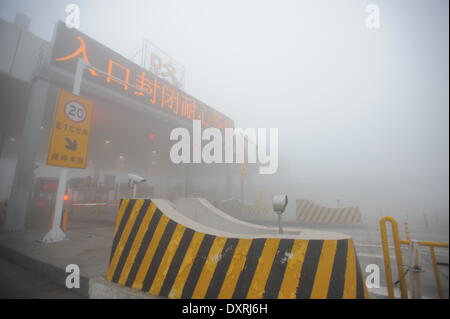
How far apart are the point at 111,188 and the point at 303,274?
714 inches

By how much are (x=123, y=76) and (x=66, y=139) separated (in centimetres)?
429

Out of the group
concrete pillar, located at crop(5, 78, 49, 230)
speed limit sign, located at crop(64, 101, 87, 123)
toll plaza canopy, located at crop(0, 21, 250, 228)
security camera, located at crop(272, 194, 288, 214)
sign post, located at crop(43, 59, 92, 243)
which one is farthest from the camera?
toll plaza canopy, located at crop(0, 21, 250, 228)

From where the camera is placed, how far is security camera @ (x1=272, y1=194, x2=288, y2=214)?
2.46 metres

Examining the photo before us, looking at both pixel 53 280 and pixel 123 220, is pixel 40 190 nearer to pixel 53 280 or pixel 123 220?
pixel 53 280

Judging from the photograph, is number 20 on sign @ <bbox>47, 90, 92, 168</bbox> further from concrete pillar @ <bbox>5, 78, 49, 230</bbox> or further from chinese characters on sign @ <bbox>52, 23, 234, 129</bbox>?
concrete pillar @ <bbox>5, 78, 49, 230</bbox>

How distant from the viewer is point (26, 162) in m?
7.64

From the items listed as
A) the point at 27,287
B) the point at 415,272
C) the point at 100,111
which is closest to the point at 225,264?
the point at 415,272

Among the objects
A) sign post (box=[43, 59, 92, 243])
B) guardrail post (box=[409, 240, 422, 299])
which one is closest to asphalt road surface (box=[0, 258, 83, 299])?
sign post (box=[43, 59, 92, 243])

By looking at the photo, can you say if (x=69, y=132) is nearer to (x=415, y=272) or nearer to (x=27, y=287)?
(x=27, y=287)

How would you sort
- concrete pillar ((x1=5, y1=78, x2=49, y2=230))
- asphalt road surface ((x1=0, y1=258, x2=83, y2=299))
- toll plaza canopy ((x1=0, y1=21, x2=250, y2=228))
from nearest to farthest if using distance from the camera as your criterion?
asphalt road surface ((x1=0, y1=258, x2=83, y2=299))
concrete pillar ((x1=5, y1=78, x2=49, y2=230))
toll plaza canopy ((x1=0, y1=21, x2=250, y2=228))

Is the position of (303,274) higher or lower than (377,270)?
higher

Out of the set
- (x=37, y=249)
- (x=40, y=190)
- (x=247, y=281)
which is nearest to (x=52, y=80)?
(x=37, y=249)

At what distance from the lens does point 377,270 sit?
159 inches

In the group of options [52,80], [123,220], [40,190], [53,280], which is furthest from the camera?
[40,190]
